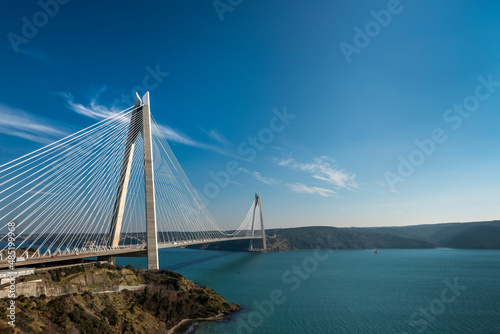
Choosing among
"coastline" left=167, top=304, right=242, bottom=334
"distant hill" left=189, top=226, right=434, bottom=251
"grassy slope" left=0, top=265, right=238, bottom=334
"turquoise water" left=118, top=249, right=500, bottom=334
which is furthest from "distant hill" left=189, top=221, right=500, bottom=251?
"grassy slope" left=0, top=265, right=238, bottom=334

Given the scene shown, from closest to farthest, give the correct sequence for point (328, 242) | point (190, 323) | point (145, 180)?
1. point (190, 323)
2. point (145, 180)
3. point (328, 242)

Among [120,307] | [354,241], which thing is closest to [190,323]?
[120,307]

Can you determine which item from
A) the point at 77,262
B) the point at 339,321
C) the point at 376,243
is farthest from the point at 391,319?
the point at 376,243

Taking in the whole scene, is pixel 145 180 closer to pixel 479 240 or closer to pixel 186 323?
pixel 186 323

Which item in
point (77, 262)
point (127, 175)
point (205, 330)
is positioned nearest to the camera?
point (205, 330)

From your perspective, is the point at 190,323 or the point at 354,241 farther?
the point at 354,241

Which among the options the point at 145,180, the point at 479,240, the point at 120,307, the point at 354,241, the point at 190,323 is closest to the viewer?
the point at 120,307

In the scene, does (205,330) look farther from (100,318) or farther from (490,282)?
(490,282)

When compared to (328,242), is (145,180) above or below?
above

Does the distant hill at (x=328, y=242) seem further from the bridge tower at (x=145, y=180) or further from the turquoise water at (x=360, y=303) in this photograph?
the bridge tower at (x=145, y=180)
